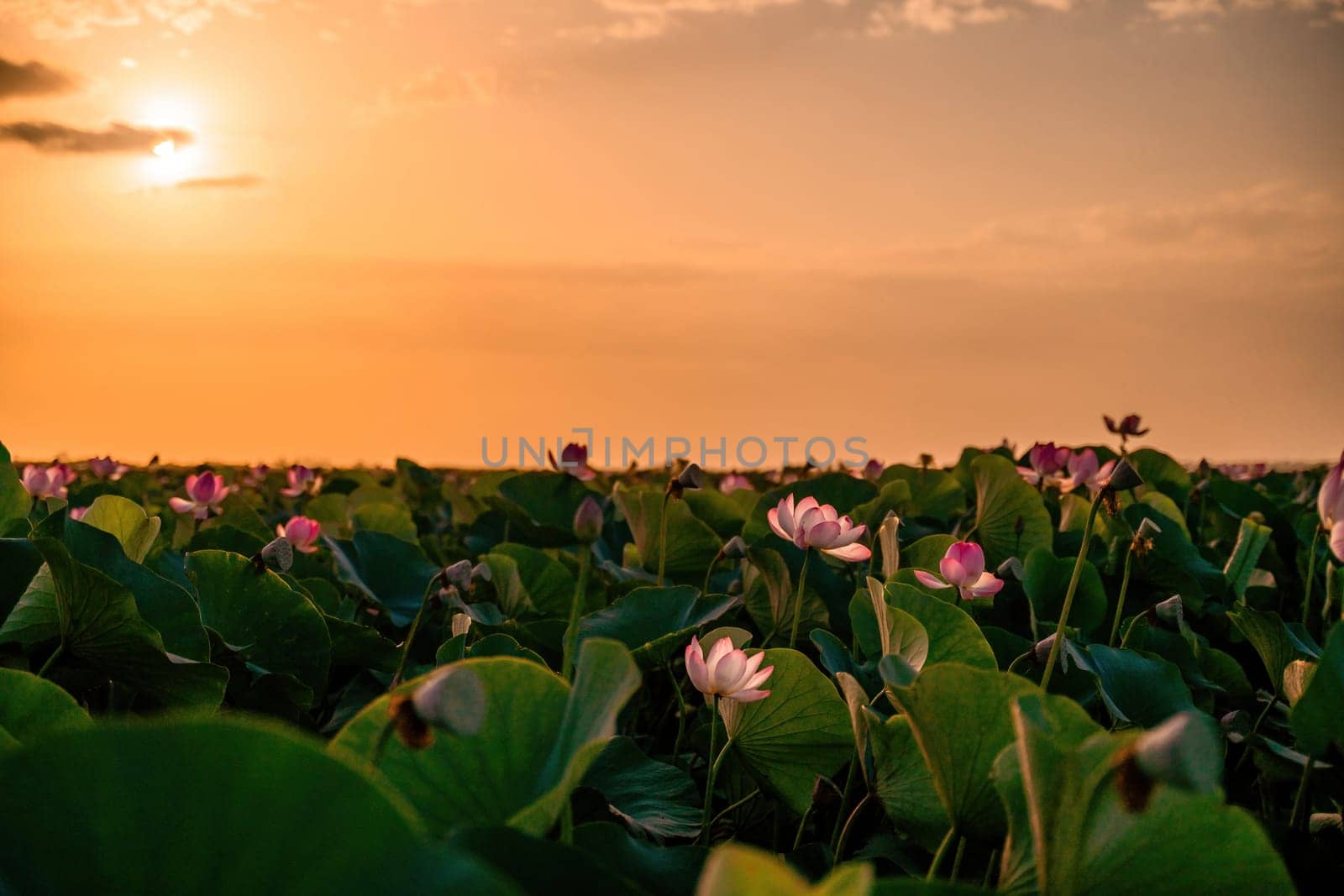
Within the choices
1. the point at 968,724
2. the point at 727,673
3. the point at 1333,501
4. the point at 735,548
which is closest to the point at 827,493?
the point at 735,548

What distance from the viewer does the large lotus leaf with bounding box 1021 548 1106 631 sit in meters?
2.30

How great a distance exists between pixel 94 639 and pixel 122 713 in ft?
0.76

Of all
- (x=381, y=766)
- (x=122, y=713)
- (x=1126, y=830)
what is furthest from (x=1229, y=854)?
(x=122, y=713)

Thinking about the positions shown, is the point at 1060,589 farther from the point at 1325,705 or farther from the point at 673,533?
the point at 1325,705

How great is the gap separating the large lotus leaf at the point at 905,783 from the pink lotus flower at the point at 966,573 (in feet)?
2.10

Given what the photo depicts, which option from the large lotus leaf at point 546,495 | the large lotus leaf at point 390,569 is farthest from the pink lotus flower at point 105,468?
the large lotus leaf at point 390,569

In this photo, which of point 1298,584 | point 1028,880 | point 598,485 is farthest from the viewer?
point 598,485

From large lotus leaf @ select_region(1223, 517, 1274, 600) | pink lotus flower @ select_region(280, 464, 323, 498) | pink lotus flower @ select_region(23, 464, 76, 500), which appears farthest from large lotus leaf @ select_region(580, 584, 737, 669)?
pink lotus flower @ select_region(280, 464, 323, 498)

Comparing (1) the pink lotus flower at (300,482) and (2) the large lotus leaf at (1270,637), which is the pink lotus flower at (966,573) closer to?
(2) the large lotus leaf at (1270,637)

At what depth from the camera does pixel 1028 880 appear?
Answer: 3.13ft

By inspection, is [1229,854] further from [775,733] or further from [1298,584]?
[1298,584]

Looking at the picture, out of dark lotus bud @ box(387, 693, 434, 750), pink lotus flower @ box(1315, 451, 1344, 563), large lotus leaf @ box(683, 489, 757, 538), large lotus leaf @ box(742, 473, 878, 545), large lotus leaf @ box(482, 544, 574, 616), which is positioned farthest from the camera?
large lotus leaf @ box(683, 489, 757, 538)

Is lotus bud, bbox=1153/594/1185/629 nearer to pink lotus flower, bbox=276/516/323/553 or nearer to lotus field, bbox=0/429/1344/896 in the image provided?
lotus field, bbox=0/429/1344/896

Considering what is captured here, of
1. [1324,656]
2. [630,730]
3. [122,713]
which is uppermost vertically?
[1324,656]
